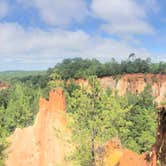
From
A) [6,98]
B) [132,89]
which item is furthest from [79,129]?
[132,89]

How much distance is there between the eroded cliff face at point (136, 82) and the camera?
130125mm

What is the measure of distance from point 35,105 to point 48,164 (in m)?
51.6

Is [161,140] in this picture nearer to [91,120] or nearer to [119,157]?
[91,120]

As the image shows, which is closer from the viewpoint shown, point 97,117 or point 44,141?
point 97,117

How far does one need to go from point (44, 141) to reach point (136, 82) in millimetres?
90787

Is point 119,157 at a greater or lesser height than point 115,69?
lesser

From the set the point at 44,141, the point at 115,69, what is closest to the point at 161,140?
the point at 44,141

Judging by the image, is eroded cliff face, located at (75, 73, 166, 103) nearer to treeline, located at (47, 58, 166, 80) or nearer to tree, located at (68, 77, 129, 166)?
treeline, located at (47, 58, 166, 80)

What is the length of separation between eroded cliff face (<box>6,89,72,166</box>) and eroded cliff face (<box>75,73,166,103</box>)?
258ft

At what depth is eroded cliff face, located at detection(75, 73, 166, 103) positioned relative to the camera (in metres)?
130

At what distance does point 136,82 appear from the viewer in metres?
134

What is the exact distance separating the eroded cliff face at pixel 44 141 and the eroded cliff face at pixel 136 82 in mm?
78550

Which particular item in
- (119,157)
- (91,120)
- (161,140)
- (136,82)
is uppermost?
(161,140)

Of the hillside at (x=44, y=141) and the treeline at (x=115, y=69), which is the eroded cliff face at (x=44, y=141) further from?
the treeline at (x=115, y=69)
